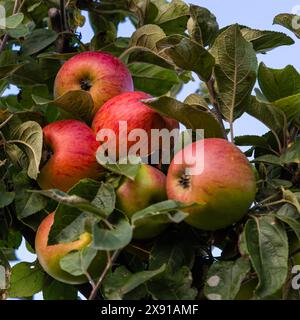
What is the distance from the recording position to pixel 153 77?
152cm

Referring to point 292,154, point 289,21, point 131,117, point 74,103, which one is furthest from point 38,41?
point 292,154

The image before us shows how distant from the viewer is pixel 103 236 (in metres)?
0.94

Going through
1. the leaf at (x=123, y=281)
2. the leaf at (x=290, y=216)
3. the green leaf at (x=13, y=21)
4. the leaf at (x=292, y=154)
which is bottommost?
the leaf at (x=123, y=281)

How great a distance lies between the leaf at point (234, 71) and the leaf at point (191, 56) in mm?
22

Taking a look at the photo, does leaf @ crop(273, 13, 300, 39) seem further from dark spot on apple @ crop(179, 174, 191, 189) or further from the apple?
the apple

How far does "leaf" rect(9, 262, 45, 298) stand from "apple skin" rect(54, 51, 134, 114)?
32cm

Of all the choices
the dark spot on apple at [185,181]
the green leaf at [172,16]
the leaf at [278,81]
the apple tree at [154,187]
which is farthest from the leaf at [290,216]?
the green leaf at [172,16]

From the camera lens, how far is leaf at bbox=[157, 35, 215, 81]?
1.17 metres

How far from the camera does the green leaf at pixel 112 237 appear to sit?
3.01 feet

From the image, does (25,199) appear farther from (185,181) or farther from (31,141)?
(185,181)

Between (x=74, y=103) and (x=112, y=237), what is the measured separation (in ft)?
1.28

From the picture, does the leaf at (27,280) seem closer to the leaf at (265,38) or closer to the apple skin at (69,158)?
the apple skin at (69,158)

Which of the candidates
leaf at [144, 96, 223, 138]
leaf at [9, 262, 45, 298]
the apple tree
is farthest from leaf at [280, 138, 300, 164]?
leaf at [9, 262, 45, 298]
